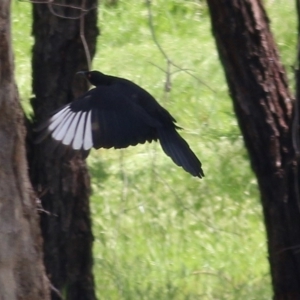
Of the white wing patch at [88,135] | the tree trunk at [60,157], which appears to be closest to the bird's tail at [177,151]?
the white wing patch at [88,135]

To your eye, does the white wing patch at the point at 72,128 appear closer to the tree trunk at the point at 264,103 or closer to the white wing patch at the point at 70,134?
the white wing patch at the point at 70,134

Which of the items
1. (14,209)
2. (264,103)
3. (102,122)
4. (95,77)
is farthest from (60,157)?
(14,209)

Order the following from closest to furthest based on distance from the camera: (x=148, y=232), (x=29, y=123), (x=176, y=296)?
(x=29, y=123) → (x=176, y=296) → (x=148, y=232)

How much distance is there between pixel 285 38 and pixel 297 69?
322cm

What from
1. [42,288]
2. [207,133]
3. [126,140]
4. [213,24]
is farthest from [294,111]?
[207,133]

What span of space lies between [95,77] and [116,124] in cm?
46

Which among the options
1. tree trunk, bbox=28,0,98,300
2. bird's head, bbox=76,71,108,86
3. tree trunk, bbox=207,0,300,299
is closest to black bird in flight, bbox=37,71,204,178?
bird's head, bbox=76,71,108,86

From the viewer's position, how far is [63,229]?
14.3 feet

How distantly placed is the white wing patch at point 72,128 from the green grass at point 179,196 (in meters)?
0.87

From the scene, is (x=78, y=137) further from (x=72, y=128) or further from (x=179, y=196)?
(x=179, y=196)

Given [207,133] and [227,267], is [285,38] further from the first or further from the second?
[227,267]

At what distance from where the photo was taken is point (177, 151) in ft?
12.5

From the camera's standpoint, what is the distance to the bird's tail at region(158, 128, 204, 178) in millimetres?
3725

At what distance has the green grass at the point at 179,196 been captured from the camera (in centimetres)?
516
